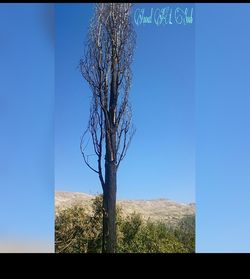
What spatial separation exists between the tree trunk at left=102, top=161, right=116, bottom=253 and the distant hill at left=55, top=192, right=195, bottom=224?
156 mm

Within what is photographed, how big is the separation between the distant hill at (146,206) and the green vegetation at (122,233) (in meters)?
0.09

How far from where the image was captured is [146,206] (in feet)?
24.7

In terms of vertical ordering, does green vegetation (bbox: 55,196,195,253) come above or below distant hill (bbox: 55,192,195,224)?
below

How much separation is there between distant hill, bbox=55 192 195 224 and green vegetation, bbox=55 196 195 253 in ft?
0.29

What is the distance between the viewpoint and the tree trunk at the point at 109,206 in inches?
292

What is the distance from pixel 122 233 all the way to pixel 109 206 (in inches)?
18.6

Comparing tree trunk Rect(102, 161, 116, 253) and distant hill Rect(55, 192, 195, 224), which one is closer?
distant hill Rect(55, 192, 195, 224)

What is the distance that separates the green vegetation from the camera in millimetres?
7273

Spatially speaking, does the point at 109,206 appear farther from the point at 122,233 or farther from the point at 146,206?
the point at 146,206

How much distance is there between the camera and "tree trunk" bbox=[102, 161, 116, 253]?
24.3 feet

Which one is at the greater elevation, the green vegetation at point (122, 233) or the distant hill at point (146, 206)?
the distant hill at point (146, 206)
